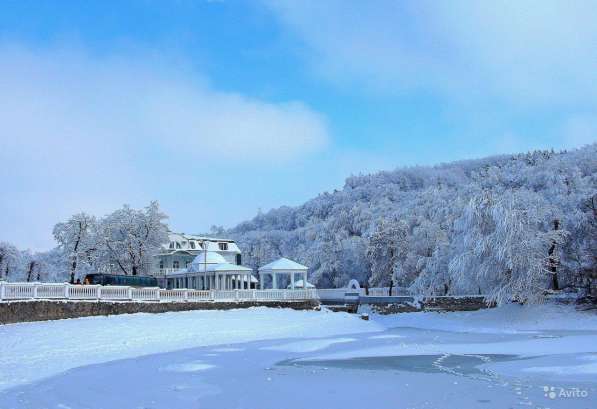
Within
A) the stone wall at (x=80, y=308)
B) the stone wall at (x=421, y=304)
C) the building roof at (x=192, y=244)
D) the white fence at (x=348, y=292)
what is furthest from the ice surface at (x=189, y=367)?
the building roof at (x=192, y=244)

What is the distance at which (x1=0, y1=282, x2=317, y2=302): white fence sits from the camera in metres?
29.7

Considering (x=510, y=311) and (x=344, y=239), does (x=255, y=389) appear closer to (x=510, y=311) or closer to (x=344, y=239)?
(x=510, y=311)

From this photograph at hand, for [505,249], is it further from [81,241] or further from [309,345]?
[81,241]

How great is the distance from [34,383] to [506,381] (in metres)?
12.4

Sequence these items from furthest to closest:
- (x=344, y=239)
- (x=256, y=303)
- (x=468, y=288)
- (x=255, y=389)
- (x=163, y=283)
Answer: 1. (x=344, y=239)
2. (x=163, y=283)
3. (x=256, y=303)
4. (x=468, y=288)
5. (x=255, y=389)

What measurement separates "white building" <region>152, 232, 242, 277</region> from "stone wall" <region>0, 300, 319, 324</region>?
25317 millimetres

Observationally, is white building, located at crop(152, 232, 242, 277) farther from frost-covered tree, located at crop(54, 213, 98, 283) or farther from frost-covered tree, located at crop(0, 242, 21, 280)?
frost-covered tree, located at crop(0, 242, 21, 280)

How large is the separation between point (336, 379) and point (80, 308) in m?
20.8

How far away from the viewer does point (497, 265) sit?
3691cm

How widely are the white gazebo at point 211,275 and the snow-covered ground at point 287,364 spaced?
14065 mm

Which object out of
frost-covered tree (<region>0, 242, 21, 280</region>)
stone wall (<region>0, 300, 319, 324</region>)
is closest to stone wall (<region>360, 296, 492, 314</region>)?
stone wall (<region>0, 300, 319, 324</region>)

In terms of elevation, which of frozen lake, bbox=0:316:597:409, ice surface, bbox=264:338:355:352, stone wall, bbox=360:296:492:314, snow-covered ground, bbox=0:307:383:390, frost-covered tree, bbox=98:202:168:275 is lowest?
frozen lake, bbox=0:316:597:409

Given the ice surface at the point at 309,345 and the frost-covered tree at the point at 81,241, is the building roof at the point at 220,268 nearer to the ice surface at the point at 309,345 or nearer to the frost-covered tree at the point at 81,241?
the frost-covered tree at the point at 81,241

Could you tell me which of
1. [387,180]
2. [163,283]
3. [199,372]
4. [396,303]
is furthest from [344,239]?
[387,180]
